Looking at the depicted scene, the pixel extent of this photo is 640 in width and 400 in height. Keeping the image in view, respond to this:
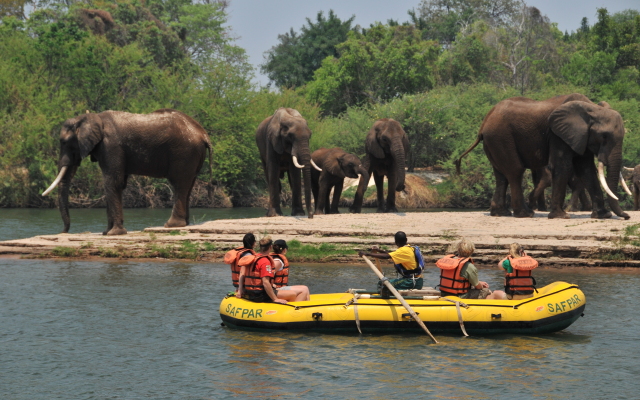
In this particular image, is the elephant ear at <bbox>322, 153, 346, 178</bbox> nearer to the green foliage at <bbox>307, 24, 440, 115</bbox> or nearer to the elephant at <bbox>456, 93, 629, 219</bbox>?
the elephant at <bbox>456, 93, 629, 219</bbox>

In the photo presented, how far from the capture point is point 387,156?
2697 cm

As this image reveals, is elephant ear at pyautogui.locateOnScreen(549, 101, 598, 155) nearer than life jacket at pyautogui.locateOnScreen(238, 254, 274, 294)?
No

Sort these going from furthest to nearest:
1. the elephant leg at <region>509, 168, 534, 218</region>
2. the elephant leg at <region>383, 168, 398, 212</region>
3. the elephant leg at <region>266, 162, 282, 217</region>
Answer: the elephant leg at <region>383, 168, 398, 212</region> → the elephant leg at <region>266, 162, 282, 217</region> → the elephant leg at <region>509, 168, 534, 218</region>

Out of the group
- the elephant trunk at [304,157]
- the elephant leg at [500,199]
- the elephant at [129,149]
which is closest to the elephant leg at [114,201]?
the elephant at [129,149]

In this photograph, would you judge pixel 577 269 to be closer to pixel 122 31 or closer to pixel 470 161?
pixel 470 161

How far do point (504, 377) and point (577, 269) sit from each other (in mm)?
8991

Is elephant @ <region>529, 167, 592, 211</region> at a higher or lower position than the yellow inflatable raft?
higher

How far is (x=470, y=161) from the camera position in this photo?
142 ft

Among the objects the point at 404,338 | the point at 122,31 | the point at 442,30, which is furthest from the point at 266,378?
the point at 442,30

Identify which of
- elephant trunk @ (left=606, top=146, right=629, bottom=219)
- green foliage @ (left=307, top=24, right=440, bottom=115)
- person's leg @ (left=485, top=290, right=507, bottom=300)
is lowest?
person's leg @ (left=485, top=290, right=507, bottom=300)

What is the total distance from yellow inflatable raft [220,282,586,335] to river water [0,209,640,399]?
0.17 meters

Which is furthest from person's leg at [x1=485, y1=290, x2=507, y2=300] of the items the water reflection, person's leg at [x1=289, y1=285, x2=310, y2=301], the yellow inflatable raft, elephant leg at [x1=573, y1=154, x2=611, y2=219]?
elephant leg at [x1=573, y1=154, x2=611, y2=219]

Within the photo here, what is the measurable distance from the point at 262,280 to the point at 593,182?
485 inches

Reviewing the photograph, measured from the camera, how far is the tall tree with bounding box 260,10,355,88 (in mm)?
71500
